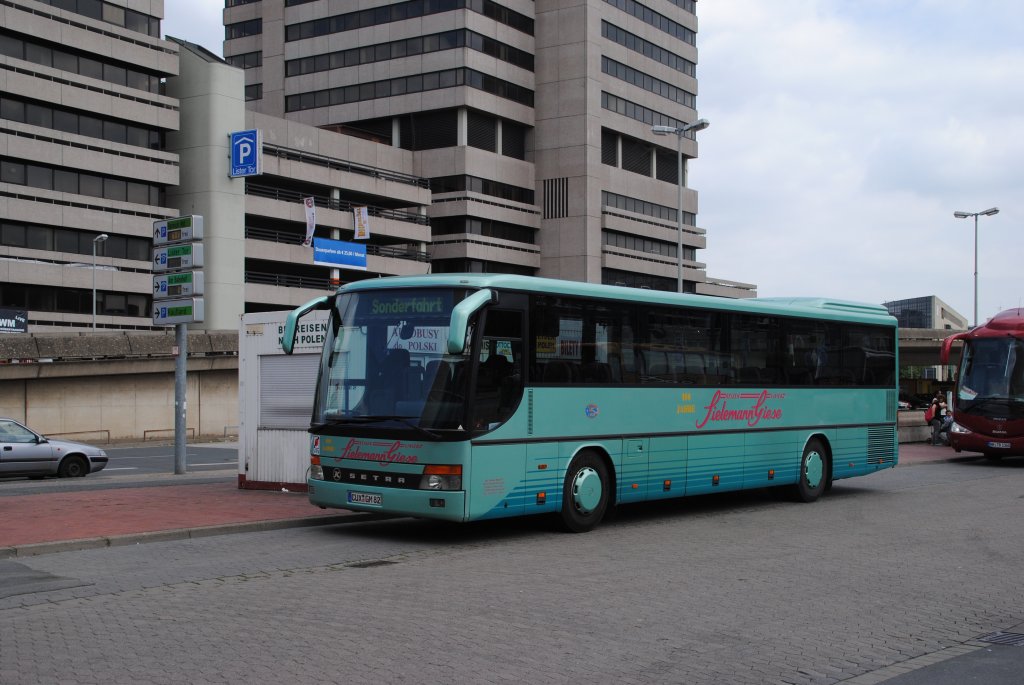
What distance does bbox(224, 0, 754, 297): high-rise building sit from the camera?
277ft

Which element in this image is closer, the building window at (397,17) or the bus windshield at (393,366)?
the bus windshield at (393,366)

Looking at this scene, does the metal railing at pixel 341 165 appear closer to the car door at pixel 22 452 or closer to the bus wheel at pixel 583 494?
the car door at pixel 22 452

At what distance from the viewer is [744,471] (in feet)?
53.3

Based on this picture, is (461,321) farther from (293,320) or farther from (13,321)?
(13,321)

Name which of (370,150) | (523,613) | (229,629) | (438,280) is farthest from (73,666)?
(370,150)

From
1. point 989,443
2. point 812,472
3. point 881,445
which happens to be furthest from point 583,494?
point 989,443

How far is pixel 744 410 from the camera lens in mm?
16156

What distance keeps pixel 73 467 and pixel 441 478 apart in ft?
52.3

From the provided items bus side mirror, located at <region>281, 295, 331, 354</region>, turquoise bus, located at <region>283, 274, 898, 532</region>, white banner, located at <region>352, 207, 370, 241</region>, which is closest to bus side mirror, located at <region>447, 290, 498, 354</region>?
turquoise bus, located at <region>283, 274, 898, 532</region>

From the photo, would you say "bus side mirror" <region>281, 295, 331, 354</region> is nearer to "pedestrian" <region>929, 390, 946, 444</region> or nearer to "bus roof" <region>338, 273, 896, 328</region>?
"bus roof" <region>338, 273, 896, 328</region>

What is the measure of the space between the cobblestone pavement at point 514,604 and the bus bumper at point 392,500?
1.29 ft

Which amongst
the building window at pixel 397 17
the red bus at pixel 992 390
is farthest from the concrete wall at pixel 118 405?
the building window at pixel 397 17

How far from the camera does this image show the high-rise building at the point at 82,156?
60.4 meters

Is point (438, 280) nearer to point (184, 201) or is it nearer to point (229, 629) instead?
point (229, 629)
